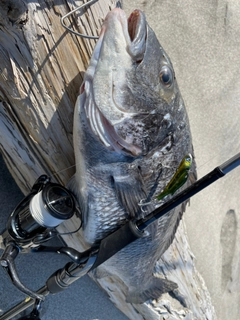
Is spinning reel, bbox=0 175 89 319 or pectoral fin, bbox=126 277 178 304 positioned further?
pectoral fin, bbox=126 277 178 304

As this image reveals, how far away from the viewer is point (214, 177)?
3.46 ft

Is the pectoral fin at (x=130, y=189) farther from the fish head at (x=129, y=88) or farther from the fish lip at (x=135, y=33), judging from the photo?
the fish lip at (x=135, y=33)

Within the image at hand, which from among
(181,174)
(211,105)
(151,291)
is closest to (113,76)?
(181,174)

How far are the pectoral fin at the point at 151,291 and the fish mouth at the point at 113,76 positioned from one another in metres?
0.76

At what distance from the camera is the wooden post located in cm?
116

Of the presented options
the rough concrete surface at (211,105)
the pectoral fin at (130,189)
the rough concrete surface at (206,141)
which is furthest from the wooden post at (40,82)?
the rough concrete surface at (211,105)

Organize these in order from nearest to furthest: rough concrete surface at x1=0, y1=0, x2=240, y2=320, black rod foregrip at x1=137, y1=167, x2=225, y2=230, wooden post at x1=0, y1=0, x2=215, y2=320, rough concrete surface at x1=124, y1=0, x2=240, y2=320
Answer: black rod foregrip at x1=137, y1=167, x2=225, y2=230
wooden post at x1=0, y1=0, x2=215, y2=320
rough concrete surface at x1=0, y1=0, x2=240, y2=320
rough concrete surface at x1=124, y1=0, x2=240, y2=320

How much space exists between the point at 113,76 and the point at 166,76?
0.62ft

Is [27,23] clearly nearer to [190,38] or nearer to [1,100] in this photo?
[1,100]

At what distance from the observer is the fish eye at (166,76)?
123 cm

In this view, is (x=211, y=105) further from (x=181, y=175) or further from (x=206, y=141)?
(x=181, y=175)

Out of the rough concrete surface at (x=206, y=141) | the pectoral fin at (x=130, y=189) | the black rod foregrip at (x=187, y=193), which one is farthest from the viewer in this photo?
the rough concrete surface at (x=206, y=141)

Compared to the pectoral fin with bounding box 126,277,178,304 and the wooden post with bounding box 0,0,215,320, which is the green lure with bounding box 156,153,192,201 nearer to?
the wooden post with bounding box 0,0,215,320

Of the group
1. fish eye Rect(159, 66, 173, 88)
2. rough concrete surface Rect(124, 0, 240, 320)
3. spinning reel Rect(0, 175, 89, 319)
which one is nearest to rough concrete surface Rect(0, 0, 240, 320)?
rough concrete surface Rect(124, 0, 240, 320)
